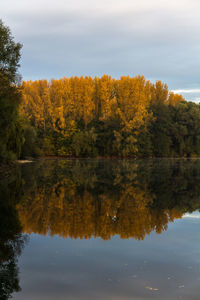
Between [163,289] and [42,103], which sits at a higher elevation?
[42,103]

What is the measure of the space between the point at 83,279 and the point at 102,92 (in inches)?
2678

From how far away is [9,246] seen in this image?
7.24m

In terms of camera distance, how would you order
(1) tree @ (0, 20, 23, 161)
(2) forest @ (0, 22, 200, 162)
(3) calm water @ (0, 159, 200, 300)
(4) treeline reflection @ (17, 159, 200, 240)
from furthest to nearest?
(2) forest @ (0, 22, 200, 162), (1) tree @ (0, 20, 23, 161), (4) treeline reflection @ (17, 159, 200, 240), (3) calm water @ (0, 159, 200, 300)

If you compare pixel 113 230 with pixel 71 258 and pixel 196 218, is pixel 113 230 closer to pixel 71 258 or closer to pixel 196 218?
pixel 71 258

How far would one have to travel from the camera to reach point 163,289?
5039 millimetres

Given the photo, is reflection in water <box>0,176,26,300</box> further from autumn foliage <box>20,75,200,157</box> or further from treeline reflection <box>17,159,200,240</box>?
autumn foliage <box>20,75,200,157</box>

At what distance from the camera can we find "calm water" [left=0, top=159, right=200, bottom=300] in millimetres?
5090

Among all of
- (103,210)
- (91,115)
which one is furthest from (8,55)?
(91,115)

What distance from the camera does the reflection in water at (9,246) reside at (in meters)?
5.19

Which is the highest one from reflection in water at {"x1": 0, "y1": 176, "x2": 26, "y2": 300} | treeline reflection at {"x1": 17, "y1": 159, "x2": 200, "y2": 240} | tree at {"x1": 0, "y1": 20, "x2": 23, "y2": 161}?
tree at {"x1": 0, "y1": 20, "x2": 23, "y2": 161}

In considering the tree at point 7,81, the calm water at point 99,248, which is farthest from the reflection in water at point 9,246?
the tree at point 7,81

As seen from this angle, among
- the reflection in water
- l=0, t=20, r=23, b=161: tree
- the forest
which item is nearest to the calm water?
the reflection in water

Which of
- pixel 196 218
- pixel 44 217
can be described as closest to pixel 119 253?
pixel 44 217

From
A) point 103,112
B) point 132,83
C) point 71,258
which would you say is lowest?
point 71,258
